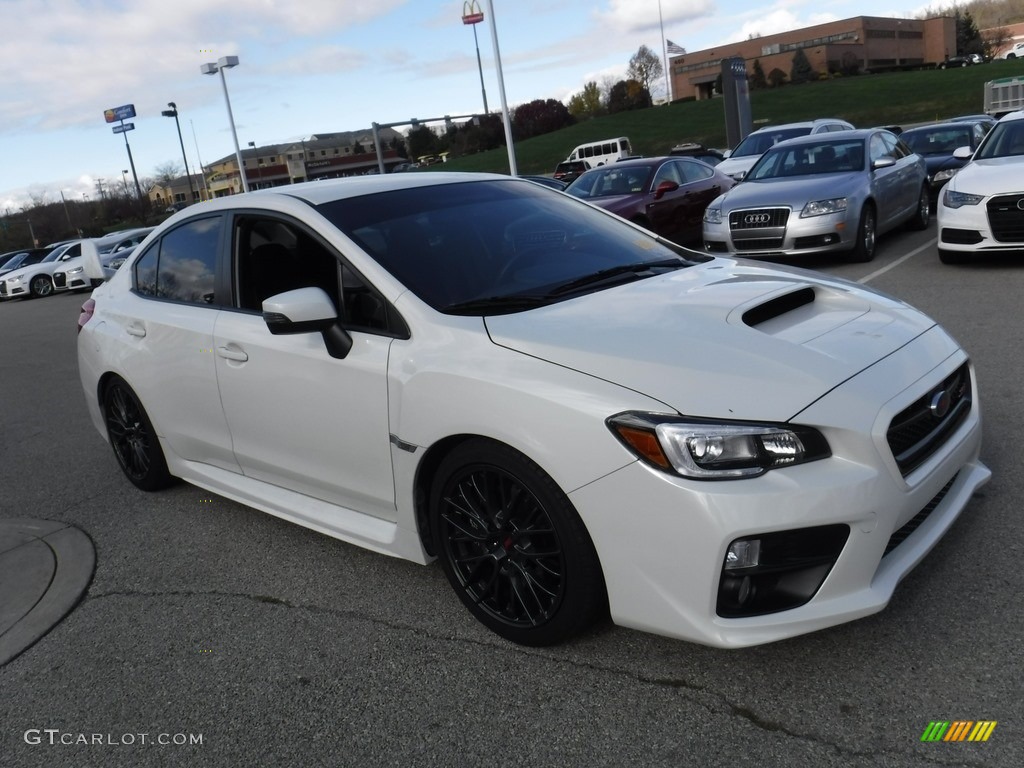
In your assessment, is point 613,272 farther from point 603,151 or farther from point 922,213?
point 603,151

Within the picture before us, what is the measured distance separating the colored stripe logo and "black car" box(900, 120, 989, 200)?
546 inches

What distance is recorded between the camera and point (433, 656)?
3.14 metres

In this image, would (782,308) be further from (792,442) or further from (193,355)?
(193,355)

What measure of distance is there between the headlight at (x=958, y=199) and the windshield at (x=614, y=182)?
4.87m

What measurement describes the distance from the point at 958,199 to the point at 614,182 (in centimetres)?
573

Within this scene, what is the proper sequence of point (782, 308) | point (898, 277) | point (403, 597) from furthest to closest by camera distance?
point (898, 277), point (403, 597), point (782, 308)

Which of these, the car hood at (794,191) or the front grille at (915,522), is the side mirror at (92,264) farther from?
the car hood at (794,191)

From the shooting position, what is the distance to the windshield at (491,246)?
11.3ft

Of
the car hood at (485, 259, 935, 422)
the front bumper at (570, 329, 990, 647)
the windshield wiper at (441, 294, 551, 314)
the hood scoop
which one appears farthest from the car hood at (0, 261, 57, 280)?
the front bumper at (570, 329, 990, 647)

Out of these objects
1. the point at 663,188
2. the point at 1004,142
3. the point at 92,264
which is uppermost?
the point at 92,264

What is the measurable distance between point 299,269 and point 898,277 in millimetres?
7418

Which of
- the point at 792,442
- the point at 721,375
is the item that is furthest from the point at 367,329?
the point at 792,442

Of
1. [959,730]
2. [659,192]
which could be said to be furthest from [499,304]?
[659,192]

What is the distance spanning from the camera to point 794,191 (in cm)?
1048
